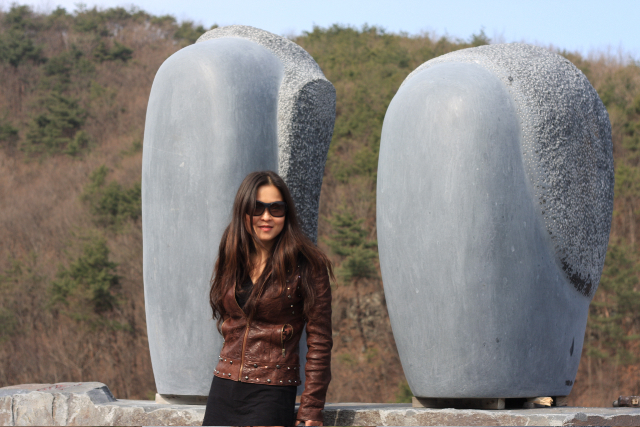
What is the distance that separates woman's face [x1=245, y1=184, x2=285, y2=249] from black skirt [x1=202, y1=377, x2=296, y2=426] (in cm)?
46

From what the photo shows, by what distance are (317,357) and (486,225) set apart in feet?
3.46

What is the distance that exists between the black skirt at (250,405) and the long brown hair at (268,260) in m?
0.23

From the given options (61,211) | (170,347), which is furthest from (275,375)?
(61,211)

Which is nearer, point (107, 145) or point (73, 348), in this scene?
point (73, 348)

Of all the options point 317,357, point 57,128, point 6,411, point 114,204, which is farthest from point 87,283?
point 317,357

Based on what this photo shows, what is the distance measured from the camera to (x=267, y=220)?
7.25 feet

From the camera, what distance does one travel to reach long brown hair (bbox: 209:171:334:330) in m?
2.16

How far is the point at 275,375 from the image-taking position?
213 cm

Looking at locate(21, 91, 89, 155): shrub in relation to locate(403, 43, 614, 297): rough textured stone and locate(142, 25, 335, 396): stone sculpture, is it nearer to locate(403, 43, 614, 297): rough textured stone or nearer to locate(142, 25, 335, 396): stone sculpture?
locate(142, 25, 335, 396): stone sculpture

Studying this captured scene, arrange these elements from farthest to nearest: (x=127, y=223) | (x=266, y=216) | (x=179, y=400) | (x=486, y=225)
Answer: (x=127, y=223) < (x=179, y=400) < (x=486, y=225) < (x=266, y=216)

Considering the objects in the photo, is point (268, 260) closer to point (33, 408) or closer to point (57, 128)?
point (33, 408)

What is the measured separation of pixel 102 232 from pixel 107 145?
4.69 metres

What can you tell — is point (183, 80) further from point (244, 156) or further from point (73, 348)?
point (73, 348)

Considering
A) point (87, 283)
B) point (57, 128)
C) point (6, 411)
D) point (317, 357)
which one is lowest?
point (87, 283)
